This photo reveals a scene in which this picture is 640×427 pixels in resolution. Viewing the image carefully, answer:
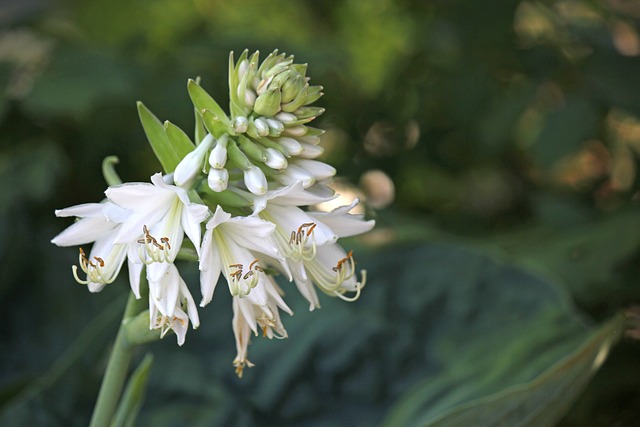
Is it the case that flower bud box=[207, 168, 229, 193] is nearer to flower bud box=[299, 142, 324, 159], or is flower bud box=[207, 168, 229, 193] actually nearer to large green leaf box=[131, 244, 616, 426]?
flower bud box=[299, 142, 324, 159]

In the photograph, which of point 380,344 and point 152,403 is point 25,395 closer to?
point 152,403

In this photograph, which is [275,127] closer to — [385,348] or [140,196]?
[140,196]

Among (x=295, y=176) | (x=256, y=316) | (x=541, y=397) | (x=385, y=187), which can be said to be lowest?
(x=385, y=187)

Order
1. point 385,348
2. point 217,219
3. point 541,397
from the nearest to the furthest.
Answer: point 217,219 → point 541,397 → point 385,348

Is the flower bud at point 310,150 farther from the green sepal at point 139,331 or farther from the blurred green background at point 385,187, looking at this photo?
the blurred green background at point 385,187

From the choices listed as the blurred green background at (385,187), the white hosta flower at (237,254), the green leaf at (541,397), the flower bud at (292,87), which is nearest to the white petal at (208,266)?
the white hosta flower at (237,254)

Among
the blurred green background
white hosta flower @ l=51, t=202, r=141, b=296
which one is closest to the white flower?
white hosta flower @ l=51, t=202, r=141, b=296

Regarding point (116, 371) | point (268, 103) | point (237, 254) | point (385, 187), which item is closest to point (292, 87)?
point (268, 103)

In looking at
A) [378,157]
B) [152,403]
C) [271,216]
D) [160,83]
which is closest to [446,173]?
[378,157]
